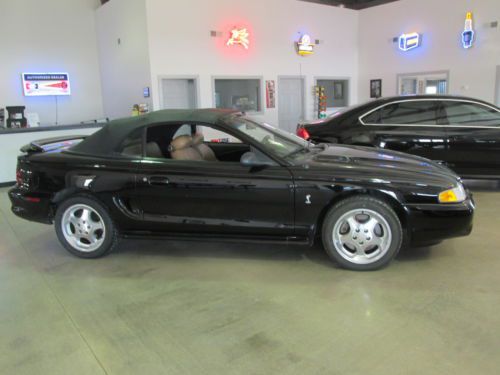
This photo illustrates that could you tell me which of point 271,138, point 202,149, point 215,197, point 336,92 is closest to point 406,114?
point 271,138

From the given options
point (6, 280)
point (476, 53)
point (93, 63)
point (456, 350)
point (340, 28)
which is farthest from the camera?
point (340, 28)

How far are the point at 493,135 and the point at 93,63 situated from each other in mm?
Answer: 10471

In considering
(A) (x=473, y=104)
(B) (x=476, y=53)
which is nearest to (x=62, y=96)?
(A) (x=473, y=104)

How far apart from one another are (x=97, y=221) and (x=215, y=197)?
118cm

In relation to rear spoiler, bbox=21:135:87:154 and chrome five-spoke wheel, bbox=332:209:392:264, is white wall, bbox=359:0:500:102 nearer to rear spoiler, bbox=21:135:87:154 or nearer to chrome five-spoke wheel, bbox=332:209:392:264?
chrome five-spoke wheel, bbox=332:209:392:264

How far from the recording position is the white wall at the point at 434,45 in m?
10.8

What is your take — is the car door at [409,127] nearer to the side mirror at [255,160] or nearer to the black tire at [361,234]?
the black tire at [361,234]

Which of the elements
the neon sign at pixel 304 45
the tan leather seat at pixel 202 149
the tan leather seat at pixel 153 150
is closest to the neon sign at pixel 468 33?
the neon sign at pixel 304 45

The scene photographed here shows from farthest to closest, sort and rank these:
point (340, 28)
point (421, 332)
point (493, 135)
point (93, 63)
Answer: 1. point (340, 28)
2. point (93, 63)
3. point (493, 135)
4. point (421, 332)

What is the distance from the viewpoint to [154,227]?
3.70 m

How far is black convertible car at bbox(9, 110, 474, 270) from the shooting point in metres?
3.29

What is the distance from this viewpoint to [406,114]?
18.6 ft

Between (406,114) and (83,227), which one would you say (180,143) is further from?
(406,114)

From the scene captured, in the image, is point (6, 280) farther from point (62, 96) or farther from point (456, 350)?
point (62, 96)
